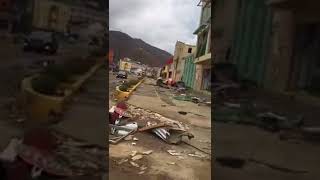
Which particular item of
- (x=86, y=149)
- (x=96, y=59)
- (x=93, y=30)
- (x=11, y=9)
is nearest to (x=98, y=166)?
(x=86, y=149)

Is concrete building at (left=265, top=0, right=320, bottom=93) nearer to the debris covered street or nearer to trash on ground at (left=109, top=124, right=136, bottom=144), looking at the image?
the debris covered street

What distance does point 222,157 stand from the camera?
1.88 metres

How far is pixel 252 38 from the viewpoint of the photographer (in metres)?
1.73

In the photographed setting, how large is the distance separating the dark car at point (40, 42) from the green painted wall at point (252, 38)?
2.65 ft

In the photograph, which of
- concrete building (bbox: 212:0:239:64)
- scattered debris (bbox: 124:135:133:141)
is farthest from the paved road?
scattered debris (bbox: 124:135:133:141)

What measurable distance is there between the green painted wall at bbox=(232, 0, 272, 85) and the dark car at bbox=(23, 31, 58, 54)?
808 millimetres

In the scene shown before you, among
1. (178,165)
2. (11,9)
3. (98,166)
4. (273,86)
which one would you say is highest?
(11,9)

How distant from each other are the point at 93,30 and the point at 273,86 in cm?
84

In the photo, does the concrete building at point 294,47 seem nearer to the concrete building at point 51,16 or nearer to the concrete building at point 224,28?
the concrete building at point 224,28

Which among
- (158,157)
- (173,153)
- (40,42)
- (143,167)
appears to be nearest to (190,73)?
(173,153)

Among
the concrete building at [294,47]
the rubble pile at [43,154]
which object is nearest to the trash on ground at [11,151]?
the rubble pile at [43,154]

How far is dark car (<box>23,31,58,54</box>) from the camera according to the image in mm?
1776

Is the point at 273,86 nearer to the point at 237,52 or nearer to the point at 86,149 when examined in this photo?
the point at 237,52

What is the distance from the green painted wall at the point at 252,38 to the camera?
1.70 m
